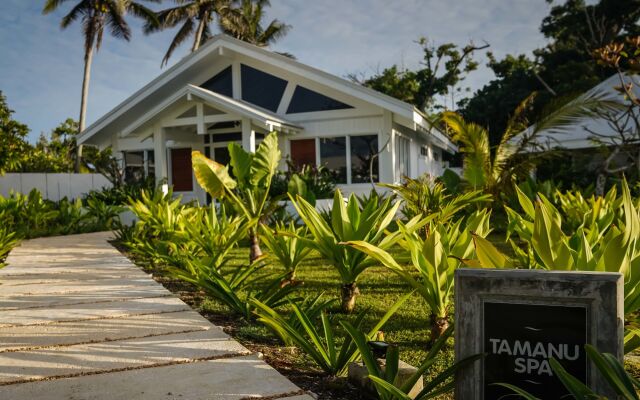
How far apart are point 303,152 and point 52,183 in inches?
565

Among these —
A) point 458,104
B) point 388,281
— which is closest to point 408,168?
point 388,281

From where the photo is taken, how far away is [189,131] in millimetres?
17422

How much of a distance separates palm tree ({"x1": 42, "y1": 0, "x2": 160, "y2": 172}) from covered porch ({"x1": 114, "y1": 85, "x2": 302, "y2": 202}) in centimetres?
1541

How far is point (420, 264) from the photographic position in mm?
3322

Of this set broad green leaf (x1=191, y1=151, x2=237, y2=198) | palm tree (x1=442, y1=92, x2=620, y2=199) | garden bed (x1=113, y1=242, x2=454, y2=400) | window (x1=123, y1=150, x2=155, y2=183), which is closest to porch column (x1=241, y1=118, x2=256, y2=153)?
palm tree (x1=442, y1=92, x2=620, y2=199)

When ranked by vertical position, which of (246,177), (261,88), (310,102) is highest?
(261,88)

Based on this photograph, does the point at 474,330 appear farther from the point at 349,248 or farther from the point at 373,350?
the point at 349,248

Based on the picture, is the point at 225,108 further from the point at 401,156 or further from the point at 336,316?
the point at 336,316

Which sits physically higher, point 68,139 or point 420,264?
point 68,139

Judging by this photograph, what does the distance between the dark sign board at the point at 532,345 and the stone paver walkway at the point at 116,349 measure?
935 millimetres

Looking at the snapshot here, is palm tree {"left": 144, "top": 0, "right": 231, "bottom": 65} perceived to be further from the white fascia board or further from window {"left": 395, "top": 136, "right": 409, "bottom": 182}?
window {"left": 395, "top": 136, "right": 409, "bottom": 182}

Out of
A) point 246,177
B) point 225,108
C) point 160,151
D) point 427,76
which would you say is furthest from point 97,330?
point 427,76

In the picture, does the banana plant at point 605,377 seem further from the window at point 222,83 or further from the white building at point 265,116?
the window at point 222,83

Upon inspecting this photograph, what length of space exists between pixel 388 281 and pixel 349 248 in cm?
208
